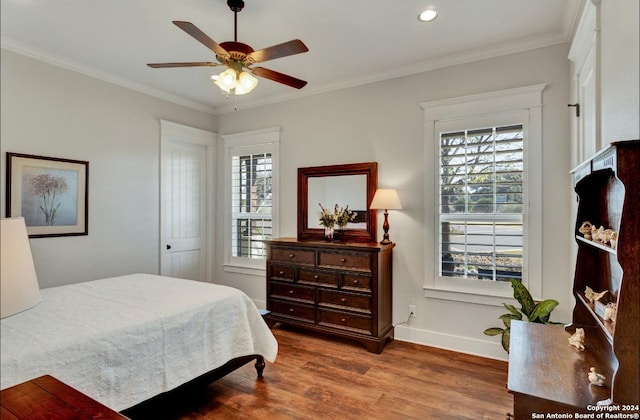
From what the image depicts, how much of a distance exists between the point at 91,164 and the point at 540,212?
434 centimetres

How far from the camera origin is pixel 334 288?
137 inches

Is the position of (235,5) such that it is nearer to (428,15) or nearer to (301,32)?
(301,32)

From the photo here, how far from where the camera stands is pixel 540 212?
9.62ft

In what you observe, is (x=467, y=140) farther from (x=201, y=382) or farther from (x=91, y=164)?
(x=91, y=164)

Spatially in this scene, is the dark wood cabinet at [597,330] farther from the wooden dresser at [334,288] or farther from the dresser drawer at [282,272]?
the dresser drawer at [282,272]

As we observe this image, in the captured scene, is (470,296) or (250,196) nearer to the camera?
(470,296)

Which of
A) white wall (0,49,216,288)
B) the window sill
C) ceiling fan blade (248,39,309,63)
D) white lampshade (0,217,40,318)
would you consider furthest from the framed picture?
the window sill

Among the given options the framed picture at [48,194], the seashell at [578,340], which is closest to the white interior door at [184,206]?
the framed picture at [48,194]

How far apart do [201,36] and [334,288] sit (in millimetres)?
2492

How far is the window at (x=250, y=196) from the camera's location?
14.6ft

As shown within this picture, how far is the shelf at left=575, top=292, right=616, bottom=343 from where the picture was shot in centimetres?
116

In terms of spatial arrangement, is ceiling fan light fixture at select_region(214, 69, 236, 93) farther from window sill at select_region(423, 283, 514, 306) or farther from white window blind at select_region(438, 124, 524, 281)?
window sill at select_region(423, 283, 514, 306)

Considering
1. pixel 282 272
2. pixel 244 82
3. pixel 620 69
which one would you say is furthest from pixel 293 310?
pixel 620 69

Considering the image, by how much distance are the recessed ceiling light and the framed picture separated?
3.43m
